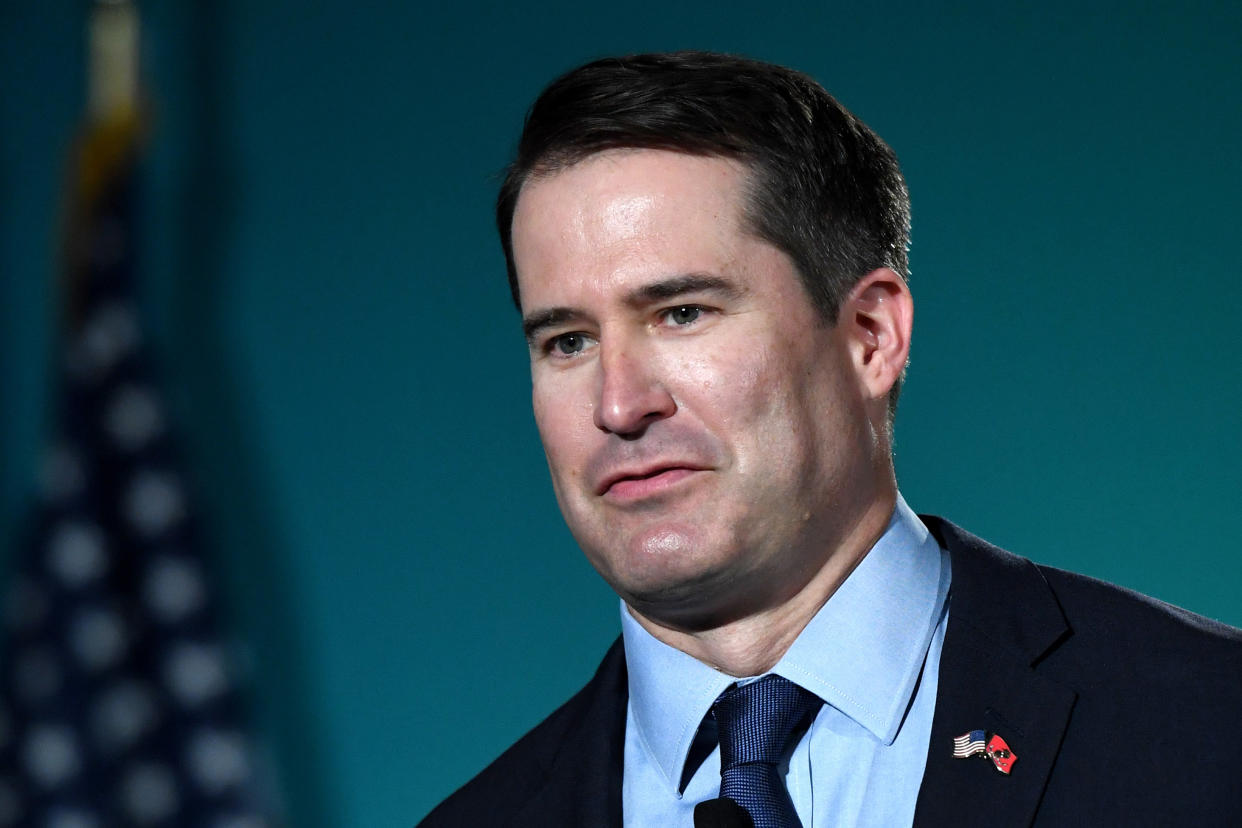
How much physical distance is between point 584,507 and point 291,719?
5.81ft

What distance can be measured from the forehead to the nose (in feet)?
0.36

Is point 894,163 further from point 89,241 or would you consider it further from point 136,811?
point 136,811

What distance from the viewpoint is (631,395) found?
66.7 inches

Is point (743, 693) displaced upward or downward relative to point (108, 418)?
downward

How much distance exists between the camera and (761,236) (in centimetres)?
177

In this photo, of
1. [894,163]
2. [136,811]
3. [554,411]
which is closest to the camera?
[554,411]

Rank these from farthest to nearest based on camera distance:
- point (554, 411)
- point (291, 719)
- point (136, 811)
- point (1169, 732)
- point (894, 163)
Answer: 1. point (291, 719)
2. point (136, 811)
3. point (894, 163)
4. point (554, 411)
5. point (1169, 732)

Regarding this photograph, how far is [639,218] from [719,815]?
0.77 m

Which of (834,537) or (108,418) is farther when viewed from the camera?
(108,418)

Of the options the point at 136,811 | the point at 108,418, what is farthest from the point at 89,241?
the point at 136,811

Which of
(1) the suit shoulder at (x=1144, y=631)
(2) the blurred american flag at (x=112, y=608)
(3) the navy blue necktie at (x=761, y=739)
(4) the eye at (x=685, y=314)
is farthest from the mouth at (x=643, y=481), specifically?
(2) the blurred american flag at (x=112, y=608)

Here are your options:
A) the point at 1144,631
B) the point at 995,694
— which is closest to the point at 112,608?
the point at 995,694

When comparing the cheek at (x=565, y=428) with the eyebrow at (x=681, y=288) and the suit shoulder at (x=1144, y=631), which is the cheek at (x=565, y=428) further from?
the suit shoulder at (x=1144, y=631)

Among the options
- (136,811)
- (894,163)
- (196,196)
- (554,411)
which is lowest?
(136,811)
